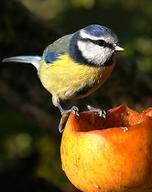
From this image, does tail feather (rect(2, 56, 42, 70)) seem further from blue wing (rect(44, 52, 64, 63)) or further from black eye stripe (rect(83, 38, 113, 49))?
black eye stripe (rect(83, 38, 113, 49))

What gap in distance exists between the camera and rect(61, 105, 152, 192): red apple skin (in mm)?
1325

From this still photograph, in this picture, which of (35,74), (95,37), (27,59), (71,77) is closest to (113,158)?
(95,37)

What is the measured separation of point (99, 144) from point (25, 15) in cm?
183

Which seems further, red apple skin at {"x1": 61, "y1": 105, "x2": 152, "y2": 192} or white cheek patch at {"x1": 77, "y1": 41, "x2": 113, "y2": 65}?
white cheek patch at {"x1": 77, "y1": 41, "x2": 113, "y2": 65}

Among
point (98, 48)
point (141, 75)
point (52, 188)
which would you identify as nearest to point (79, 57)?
point (98, 48)

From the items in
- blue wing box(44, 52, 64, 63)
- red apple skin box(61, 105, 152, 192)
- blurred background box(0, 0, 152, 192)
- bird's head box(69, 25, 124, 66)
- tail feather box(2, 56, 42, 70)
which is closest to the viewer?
red apple skin box(61, 105, 152, 192)

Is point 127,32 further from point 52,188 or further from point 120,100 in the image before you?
point 52,188

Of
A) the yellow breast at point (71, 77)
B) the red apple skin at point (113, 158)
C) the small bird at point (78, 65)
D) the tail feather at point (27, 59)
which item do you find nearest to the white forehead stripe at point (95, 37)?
the small bird at point (78, 65)

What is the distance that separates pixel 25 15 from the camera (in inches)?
120

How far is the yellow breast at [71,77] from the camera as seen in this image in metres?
2.34

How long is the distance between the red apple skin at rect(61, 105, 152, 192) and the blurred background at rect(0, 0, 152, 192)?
1282 millimetres

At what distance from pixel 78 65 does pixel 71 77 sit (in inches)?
2.1

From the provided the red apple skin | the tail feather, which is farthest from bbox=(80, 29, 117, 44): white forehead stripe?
the red apple skin

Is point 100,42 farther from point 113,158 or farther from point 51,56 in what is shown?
point 113,158
